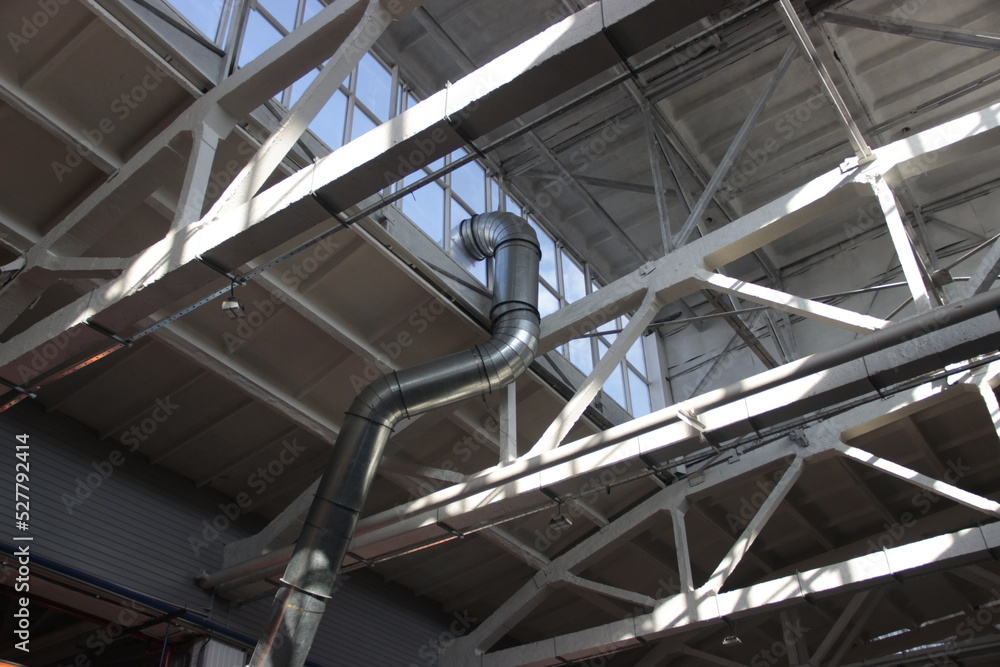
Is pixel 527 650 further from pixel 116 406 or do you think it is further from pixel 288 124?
pixel 288 124

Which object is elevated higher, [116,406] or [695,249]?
[695,249]

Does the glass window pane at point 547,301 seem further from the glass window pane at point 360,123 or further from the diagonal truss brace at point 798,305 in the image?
the diagonal truss brace at point 798,305

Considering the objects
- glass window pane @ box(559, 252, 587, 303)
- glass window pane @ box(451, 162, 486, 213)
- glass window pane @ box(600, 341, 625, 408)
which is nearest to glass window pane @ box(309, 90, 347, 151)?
glass window pane @ box(451, 162, 486, 213)

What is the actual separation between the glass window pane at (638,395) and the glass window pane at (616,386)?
0.36 metres

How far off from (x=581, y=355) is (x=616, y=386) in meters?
1.31

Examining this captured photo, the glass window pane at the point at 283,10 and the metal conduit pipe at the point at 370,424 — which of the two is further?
the glass window pane at the point at 283,10

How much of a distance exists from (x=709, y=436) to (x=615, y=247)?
908cm

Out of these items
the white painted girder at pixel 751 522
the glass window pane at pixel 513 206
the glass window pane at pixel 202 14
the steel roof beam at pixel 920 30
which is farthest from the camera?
the glass window pane at pixel 513 206

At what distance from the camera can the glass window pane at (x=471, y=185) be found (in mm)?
14477

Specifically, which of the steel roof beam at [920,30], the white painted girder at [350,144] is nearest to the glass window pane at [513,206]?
the steel roof beam at [920,30]

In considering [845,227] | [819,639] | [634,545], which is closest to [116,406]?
[634,545]

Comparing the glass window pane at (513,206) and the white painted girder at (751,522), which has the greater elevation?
the glass window pane at (513,206)

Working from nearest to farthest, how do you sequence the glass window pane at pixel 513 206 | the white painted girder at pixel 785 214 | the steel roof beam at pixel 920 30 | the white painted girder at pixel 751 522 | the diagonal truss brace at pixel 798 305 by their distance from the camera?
1. the diagonal truss brace at pixel 798 305
2. the white painted girder at pixel 785 214
3. the steel roof beam at pixel 920 30
4. the white painted girder at pixel 751 522
5. the glass window pane at pixel 513 206

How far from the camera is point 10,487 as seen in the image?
10.5 m
